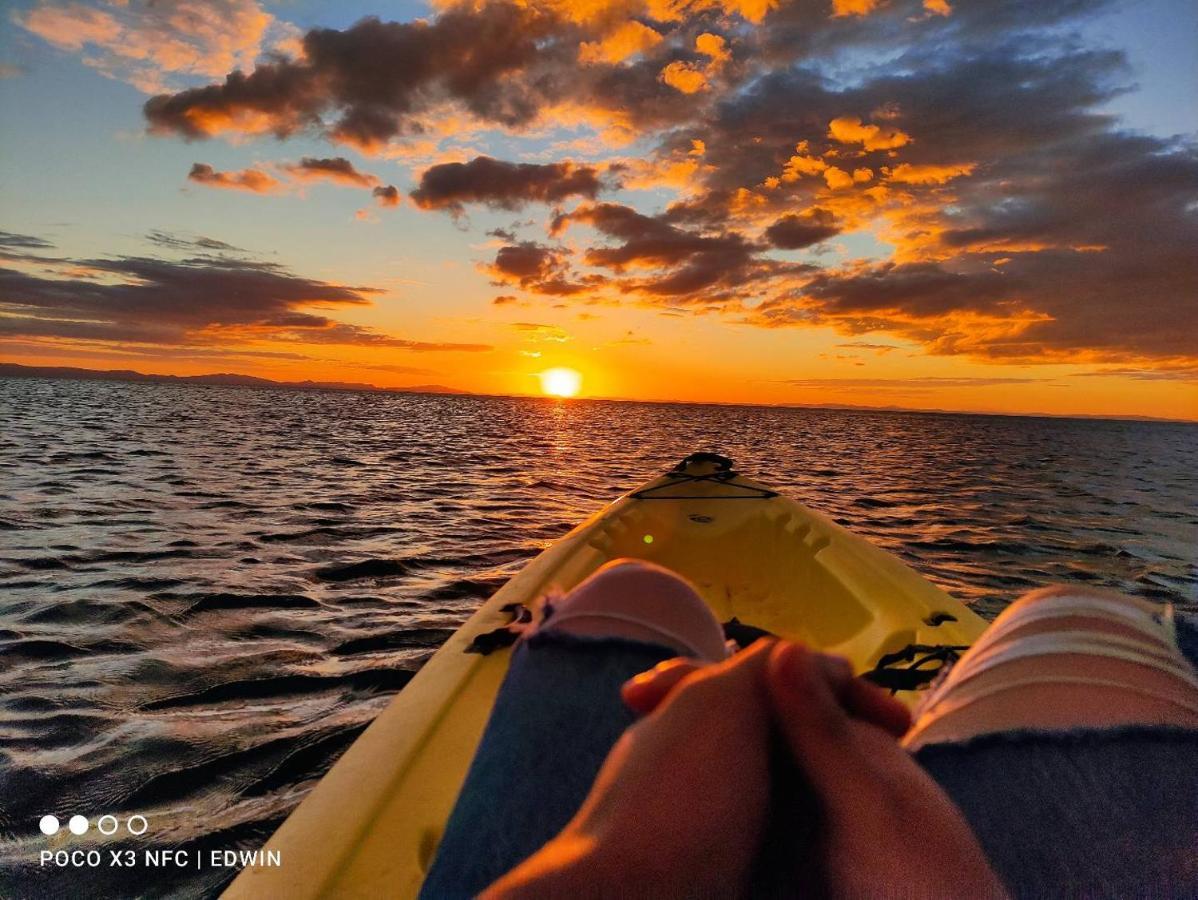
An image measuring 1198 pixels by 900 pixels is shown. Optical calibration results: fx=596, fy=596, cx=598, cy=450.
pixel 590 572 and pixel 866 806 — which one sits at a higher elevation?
pixel 866 806

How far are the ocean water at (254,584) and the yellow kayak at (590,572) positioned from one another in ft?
4.65

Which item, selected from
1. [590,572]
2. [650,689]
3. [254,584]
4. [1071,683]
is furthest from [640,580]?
[254,584]

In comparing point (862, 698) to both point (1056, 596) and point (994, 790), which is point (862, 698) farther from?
point (1056, 596)

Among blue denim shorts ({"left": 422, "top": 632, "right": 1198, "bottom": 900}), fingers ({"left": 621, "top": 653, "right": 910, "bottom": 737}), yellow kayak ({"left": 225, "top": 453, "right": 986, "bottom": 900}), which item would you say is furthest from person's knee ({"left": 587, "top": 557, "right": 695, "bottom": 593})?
yellow kayak ({"left": 225, "top": 453, "right": 986, "bottom": 900})

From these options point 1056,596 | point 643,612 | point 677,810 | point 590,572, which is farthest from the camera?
point 590,572

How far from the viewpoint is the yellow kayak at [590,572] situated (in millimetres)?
1706

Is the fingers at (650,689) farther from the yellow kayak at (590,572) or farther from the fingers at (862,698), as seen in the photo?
the yellow kayak at (590,572)

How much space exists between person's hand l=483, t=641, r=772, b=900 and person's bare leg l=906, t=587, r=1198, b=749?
0.50 meters

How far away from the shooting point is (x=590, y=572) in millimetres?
4711

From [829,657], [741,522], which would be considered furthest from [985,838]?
[741,522]

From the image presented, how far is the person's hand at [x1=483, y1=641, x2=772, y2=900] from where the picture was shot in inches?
23.3

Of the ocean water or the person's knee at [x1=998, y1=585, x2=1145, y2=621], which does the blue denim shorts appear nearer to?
the person's knee at [x1=998, y1=585, x2=1145, y2=621]

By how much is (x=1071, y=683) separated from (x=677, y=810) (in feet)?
2.54

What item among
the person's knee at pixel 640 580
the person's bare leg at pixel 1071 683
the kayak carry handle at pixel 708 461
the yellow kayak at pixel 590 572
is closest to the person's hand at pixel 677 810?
the person's bare leg at pixel 1071 683
